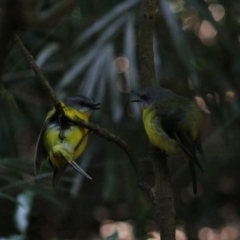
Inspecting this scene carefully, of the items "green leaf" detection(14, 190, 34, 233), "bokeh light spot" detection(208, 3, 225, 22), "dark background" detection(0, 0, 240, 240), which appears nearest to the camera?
"green leaf" detection(14, 190, 34, 233)

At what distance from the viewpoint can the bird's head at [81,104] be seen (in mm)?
2447

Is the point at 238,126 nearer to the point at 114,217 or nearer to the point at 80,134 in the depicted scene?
the point at 114,217

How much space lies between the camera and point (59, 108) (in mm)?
1684

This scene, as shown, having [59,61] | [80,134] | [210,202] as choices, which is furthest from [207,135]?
[80,134]

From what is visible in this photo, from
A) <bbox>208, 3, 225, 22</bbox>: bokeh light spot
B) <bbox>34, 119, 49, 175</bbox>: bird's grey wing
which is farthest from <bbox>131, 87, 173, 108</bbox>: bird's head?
<bbox>208, 3, 225, 22</bbox>: bokeh light spot

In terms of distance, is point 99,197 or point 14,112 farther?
point 99,197

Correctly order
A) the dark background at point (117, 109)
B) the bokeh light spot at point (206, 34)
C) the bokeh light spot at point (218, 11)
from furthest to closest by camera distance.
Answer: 1. the bokeh light spot at point (206, 34)
2. the bokeh light spot at point (218, 11)
3. the dark background at point (117, 109)

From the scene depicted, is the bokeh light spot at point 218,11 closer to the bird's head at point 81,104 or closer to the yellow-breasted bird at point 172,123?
the yellow-breasted bird at point 172,123

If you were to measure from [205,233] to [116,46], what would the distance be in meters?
1.56

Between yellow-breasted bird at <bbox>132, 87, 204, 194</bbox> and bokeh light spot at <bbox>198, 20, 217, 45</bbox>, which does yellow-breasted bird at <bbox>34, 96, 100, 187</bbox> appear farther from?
bokeh light spot at <bbox>198, 20, 217, 45</bbox>

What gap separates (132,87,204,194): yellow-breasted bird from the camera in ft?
7.75

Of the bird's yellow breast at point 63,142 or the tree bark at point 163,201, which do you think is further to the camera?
the bird's yellow breast at point 63,142

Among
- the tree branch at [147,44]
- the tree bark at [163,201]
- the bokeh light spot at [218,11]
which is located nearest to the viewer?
the tree bark at [163,201]

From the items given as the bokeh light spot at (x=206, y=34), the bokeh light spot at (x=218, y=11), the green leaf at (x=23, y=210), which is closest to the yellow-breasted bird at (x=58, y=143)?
the green leaf at (x=23, y=210)
